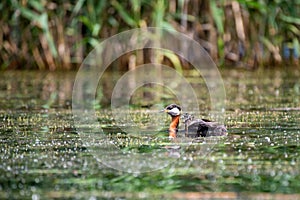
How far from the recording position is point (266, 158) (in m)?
5.21

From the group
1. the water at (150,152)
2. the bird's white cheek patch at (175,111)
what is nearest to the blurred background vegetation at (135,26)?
the water at (150,152)

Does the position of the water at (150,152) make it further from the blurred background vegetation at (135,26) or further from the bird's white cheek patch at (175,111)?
the blurred background vegetation at (135,26)

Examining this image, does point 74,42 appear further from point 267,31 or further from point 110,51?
point 267,31

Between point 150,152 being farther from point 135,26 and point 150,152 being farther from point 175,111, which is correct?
point 135,26

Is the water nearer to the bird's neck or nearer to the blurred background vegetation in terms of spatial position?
the bird's neck

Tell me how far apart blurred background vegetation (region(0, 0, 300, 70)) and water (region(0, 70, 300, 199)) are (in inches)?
139

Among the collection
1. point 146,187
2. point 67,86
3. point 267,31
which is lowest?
point 146,187

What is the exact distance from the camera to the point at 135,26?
1298 centimetres

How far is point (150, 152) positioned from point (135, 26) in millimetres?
7623

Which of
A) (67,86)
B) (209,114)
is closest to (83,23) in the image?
(67,86)

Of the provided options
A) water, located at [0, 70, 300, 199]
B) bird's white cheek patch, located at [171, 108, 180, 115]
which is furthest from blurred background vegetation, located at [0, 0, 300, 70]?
bird's white cheek patch, located at [171, 108, 180, 115]

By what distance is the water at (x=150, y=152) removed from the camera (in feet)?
14.2

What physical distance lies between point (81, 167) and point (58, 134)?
4.91 feet

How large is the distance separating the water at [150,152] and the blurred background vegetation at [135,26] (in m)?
3.53
